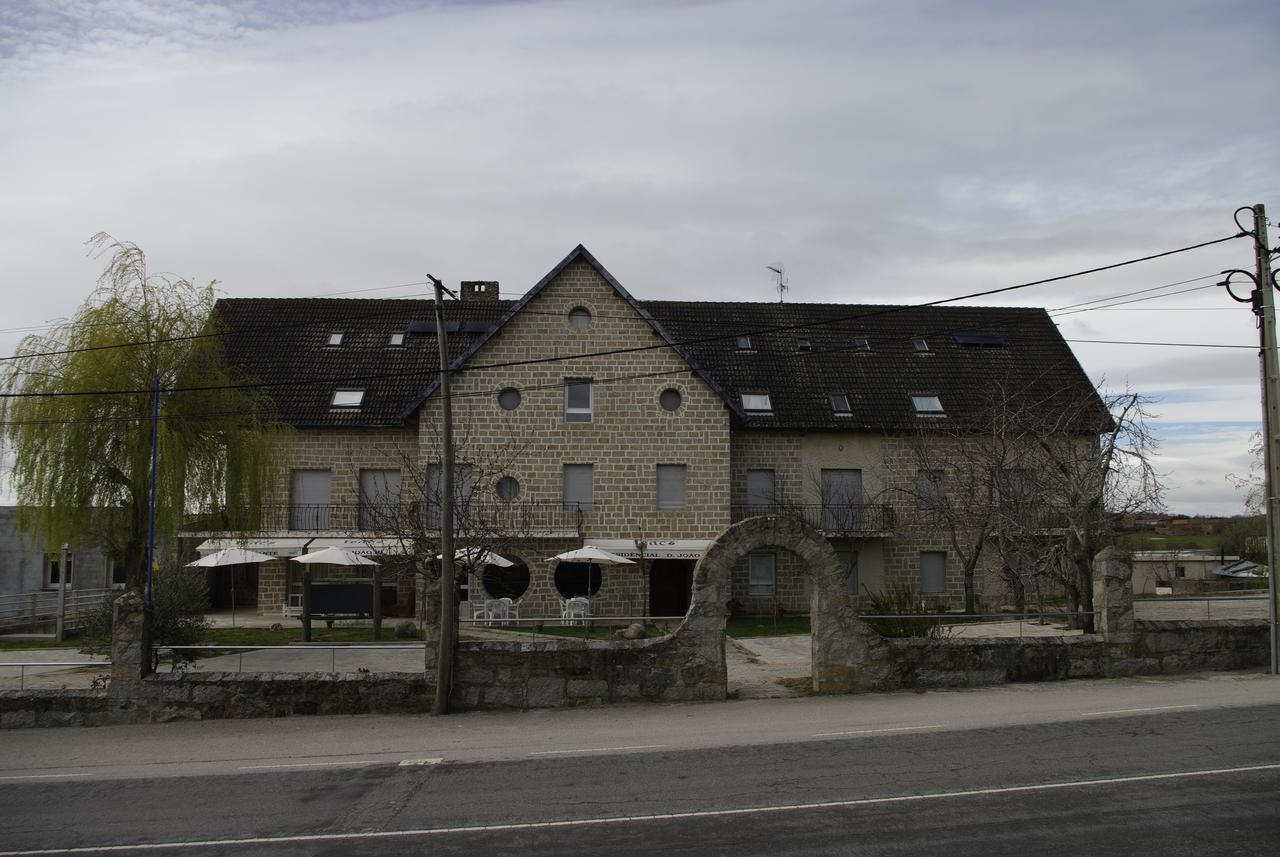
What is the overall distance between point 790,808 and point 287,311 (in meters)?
27.4

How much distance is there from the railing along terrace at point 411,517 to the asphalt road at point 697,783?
1054 centimetres

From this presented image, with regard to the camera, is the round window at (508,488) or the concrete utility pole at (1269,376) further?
the round window at (508,488)

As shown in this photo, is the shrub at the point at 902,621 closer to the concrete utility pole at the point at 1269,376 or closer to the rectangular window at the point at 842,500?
the concrete utility pole at the point at 1269,376

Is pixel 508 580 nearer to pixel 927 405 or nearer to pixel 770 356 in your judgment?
pixel 770 356

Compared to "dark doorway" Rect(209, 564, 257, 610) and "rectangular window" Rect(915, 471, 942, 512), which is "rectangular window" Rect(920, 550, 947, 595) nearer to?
"rectangular window" Rect(915, 471, 942, 512)

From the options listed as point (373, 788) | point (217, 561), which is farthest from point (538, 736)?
point (217, 561)

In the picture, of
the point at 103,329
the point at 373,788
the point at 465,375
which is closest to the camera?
the point at 373,788

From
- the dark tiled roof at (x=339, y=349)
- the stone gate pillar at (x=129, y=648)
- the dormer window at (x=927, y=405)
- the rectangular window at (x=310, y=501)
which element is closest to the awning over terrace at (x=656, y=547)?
the dark tiled roof at (x=339, y=349)

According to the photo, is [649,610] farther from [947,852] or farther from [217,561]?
[947,852]

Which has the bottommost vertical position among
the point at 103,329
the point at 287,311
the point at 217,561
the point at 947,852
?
the point at 947,852

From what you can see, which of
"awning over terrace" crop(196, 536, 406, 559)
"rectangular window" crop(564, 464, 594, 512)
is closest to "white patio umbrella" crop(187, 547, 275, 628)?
"awning over terrace" crop(196, 536, 406, 559)

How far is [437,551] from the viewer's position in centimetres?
2203

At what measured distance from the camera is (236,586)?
104 feet

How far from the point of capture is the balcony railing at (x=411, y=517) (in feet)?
78.9
